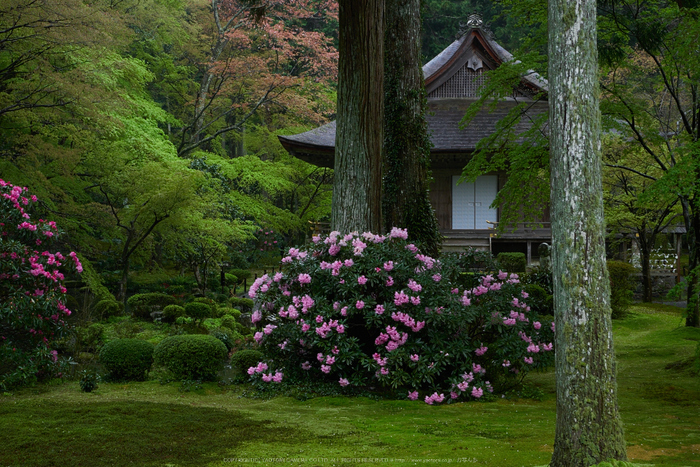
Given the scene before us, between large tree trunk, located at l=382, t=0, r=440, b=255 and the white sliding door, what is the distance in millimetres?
11236

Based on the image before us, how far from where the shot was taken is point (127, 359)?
25.7ft

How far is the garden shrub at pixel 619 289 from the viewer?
1376 centimetres

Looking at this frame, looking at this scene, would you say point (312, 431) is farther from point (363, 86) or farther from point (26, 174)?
point (26, 174)

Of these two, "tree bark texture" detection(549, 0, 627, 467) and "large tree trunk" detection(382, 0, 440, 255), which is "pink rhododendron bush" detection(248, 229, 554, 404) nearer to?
"large tree trunk" detection(382, 0, 440, 255)

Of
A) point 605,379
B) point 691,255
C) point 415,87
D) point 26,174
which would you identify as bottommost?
point 605,379

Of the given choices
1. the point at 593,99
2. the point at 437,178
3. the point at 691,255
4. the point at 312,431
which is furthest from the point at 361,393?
the point at 437,178

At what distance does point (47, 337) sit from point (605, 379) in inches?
278

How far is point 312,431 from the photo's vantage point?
15.5ft

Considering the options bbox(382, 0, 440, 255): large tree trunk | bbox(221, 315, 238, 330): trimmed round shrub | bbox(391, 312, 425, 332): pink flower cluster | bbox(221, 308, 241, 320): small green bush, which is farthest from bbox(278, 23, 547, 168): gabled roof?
bbox(391, 312, 425, 332): pink flower cluster

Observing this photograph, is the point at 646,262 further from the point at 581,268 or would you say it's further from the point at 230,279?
the point at 581,268

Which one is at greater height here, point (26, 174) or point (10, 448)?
point (26, 174)

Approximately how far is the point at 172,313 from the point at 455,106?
12.0 metres

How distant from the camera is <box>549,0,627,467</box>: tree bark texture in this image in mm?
3168

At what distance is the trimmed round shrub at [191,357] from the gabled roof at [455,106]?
10844 mm
